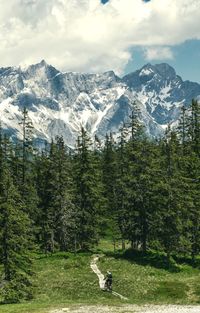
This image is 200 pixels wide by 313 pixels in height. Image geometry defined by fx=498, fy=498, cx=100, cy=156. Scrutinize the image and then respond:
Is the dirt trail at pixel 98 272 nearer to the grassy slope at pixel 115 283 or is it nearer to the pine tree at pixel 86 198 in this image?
the grassy slope at pixel 115 283

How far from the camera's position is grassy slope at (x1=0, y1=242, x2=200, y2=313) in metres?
38.4

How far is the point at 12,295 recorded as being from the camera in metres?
38.3

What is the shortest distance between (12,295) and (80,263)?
18.1m

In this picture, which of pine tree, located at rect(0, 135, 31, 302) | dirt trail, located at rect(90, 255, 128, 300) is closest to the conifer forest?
pine tree, located at rect(0, 135, 31, 302)

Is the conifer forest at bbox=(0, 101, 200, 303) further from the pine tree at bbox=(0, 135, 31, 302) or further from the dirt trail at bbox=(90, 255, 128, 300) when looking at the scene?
the dirt trail at bbox=(90, 255, 128, 300)

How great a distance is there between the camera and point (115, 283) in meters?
46.4

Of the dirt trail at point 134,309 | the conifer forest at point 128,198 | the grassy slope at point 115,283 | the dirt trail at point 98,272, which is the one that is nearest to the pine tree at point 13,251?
the conifer forest at point 128,198

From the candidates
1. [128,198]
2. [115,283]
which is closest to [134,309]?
[115,283]

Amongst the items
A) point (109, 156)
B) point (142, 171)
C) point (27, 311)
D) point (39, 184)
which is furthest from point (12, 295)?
point (109, 156)

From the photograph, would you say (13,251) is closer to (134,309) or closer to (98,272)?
(134,309)

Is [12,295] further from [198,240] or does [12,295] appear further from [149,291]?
[198,240]

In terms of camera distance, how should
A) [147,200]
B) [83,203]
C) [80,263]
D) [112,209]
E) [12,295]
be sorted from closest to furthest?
[12,295] < [80,263] < [147,200] < [83,203] < [112,209]

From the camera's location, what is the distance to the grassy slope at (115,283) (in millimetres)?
38406

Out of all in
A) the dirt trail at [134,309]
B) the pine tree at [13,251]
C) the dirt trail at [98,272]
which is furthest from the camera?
the dirt trail at [98,272]
